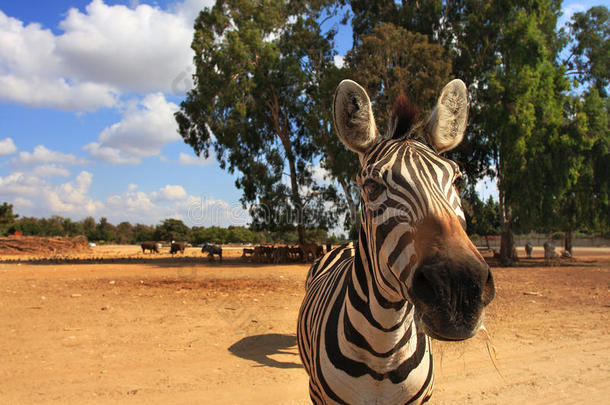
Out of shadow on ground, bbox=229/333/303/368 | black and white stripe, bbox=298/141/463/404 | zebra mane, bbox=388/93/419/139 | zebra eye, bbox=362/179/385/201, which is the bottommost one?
shadow on ground, bbox=229/333/303/368

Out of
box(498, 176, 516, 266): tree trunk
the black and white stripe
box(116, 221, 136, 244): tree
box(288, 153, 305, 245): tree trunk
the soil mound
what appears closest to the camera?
the black and white stripe

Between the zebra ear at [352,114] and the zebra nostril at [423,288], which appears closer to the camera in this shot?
the zebra nostril at [423,288]

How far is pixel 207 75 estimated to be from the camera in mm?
26797

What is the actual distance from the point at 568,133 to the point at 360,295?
24780mm

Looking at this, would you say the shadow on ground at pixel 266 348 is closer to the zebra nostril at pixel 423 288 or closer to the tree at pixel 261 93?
the zebra nostril at pixel 423 288

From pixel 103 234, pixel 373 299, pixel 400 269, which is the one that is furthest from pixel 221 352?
pixel 103 234

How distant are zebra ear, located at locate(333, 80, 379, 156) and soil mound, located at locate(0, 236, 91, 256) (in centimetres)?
4151

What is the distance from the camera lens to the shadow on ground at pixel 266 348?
18.4ft

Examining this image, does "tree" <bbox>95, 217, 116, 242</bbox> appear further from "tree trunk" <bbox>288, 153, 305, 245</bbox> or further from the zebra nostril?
the zebra nostril

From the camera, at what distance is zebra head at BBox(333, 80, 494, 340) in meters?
1.29

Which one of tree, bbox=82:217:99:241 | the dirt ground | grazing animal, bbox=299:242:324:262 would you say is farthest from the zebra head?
tree, bbox=82:217:99:241

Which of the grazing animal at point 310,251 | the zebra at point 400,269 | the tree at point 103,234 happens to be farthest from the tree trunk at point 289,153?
the tree at point 103,234

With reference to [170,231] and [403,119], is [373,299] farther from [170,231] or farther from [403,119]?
[170,231]

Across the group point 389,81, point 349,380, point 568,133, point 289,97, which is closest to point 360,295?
point 349,380
